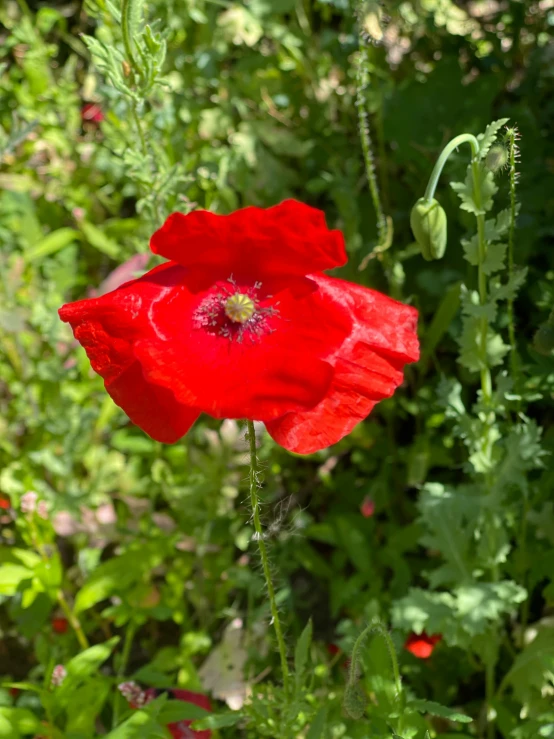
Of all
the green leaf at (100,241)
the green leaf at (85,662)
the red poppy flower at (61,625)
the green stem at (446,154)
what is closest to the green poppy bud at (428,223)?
the green stem at (446,154)

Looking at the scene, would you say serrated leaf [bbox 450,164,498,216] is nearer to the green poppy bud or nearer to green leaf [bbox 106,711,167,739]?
the green poppy bud

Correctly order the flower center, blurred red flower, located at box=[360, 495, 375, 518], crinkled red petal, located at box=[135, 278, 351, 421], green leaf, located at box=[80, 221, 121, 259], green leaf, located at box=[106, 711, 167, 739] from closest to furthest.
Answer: crinkled red petal, located at box=[135, 278, 351, 421] → the flower center → green leaf, located at box=[106, 711, 167, 739] → blurred red flower, located at box=[360, 495, 375, 518] → green leaf, located at box=[80, 221, 121, 259]

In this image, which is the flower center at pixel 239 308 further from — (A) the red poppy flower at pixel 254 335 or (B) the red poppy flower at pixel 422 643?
(B) the red poppy flower at pixel 422 643

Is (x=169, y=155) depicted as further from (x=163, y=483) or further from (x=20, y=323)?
(x=163, y=483)

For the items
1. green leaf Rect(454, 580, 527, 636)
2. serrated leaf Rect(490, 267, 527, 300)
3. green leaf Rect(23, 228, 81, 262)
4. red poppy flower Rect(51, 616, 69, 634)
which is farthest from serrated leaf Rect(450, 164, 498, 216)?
green leaf Rect(23, 228, 81, 262)

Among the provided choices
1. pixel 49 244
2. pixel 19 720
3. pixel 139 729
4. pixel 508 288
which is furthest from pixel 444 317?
pixel 49 244

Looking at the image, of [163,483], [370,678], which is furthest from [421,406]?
[370,678]
